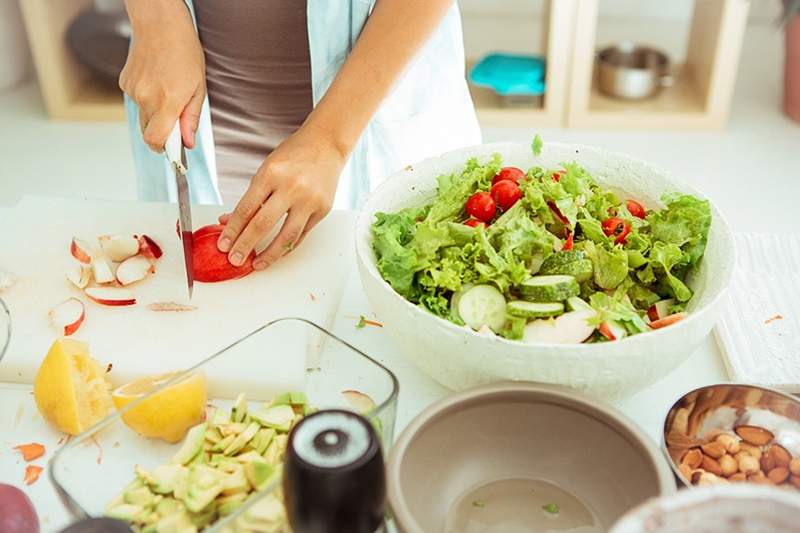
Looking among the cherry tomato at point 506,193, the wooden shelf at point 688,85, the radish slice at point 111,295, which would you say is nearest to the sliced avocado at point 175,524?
the radish slice at point 111,295

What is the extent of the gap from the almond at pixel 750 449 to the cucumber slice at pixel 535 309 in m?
0.22

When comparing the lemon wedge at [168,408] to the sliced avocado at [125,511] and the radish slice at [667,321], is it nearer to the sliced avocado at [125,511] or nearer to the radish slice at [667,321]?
the sliced avocado at [125,511]

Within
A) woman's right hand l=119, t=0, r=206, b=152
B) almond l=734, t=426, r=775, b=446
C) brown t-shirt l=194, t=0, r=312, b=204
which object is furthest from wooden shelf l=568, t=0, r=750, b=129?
almond l=734, t=426, r=775, b=446

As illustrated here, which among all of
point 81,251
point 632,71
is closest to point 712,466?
point 81,251

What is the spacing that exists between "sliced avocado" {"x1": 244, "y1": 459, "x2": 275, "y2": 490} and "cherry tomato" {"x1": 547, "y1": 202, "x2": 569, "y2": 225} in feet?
1.56

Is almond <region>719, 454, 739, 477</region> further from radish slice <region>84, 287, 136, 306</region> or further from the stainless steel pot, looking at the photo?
the stainless steel pot

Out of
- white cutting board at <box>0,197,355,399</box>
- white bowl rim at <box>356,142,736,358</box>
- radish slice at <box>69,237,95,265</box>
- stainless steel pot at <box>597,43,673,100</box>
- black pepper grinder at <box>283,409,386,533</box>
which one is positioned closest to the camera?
black pepper grinder at <box>283,409,386,533</box>

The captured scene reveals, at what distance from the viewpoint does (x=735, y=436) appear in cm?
88

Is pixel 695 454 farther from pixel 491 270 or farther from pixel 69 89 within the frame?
pixel 69 89

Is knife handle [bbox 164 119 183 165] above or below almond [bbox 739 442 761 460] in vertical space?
above

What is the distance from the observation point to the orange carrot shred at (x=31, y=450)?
920 millimetres

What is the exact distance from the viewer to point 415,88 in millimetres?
1536

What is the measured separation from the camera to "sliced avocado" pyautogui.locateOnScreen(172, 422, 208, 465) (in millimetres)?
825

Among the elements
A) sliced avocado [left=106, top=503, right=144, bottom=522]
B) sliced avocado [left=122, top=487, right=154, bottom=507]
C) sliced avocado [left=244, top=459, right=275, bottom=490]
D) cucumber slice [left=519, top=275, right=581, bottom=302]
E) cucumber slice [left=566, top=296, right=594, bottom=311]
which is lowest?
sliced avocado [left=122, top=487, right=154, bottom=507]
